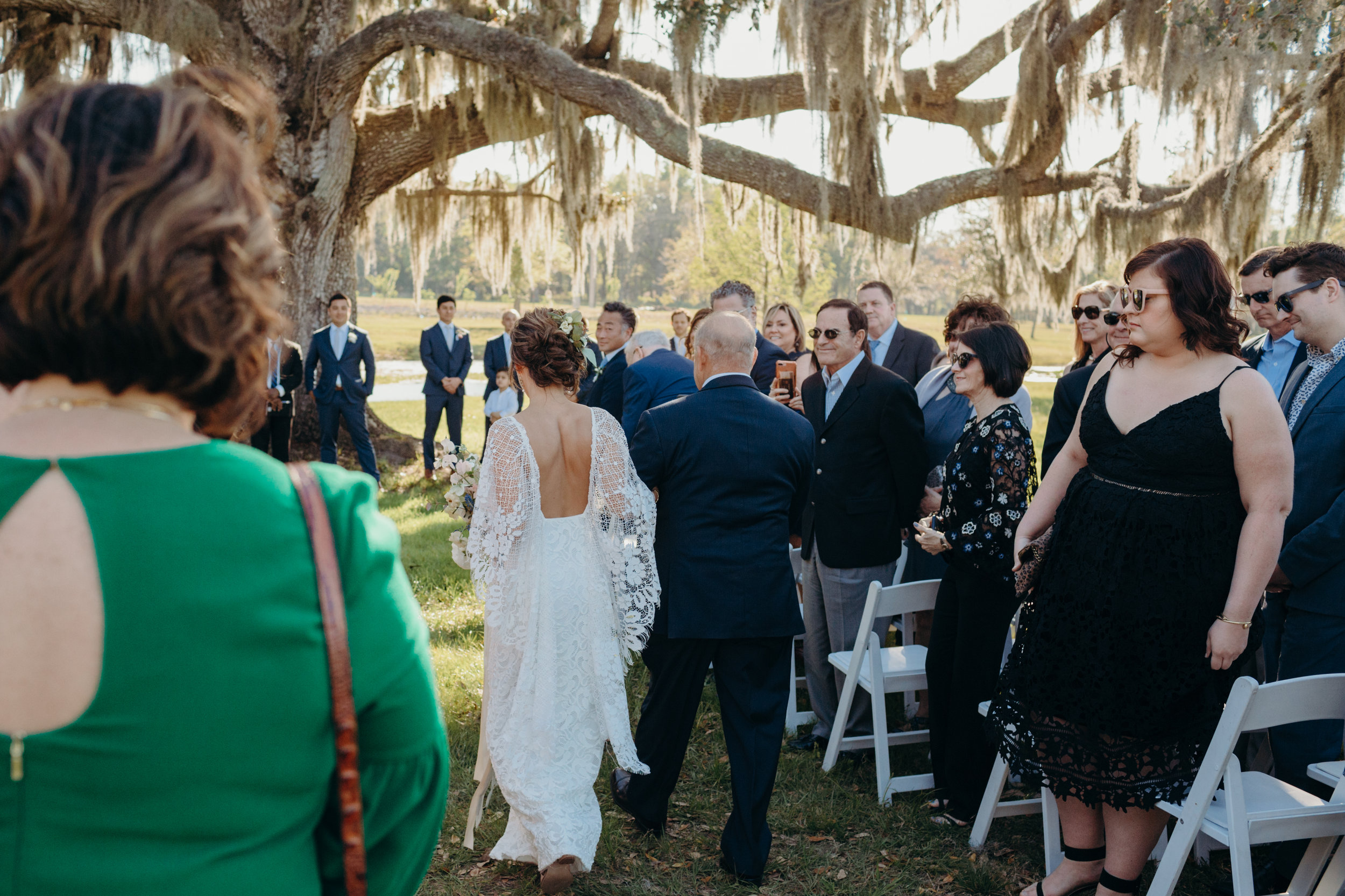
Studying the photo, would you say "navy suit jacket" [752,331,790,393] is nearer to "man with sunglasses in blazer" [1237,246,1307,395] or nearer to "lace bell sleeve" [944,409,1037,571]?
"lace bell sleeve" [944,409,1037,571]

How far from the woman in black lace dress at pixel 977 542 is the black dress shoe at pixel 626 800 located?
1229 mm

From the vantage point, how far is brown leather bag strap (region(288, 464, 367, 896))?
3.69 feet

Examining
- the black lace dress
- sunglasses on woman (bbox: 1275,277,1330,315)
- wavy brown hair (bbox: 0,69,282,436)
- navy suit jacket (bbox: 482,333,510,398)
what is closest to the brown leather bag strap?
wavy brown hair (bbox: 0,69,282,436)

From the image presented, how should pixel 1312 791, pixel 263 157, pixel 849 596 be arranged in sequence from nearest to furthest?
1. pixel 263 157
2. pixel 1312 791
3. pixel 849 596

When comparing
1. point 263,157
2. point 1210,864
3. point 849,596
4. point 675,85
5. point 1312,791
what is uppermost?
point 675,85

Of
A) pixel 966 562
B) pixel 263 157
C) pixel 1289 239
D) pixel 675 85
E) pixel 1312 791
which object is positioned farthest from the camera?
pixel 675 85

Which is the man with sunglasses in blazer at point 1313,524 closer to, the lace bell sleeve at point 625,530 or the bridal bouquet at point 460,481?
the lace bell sleeve at point 625,530

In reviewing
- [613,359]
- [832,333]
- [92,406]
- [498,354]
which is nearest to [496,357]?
[498,354]

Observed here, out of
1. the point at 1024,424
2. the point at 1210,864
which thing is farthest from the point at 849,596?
the point at 1210,864

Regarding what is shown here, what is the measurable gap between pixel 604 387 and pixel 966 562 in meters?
3.16

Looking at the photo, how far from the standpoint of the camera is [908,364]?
6.49m

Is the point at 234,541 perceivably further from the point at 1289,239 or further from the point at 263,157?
the point at 1289,239

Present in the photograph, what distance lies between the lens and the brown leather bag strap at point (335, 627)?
113cm

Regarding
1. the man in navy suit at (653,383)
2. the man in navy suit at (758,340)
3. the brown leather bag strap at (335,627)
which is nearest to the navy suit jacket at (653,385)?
the man in navy suit at (653,383)
